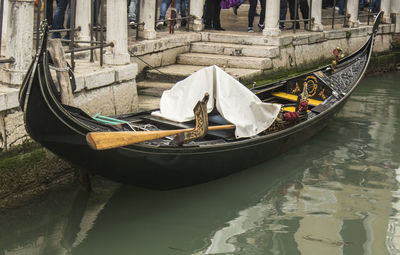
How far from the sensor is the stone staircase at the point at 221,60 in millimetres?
6883

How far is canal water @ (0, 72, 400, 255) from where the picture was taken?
12.9 feet

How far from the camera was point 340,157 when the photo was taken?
575cm

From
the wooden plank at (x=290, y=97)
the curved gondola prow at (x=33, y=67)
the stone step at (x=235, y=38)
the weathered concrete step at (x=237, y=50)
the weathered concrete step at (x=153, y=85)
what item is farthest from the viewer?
the stone step at (x=235, y=38)

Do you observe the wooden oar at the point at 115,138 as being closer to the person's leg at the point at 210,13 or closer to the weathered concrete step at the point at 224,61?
the weathered concrete step at the point at 224,61

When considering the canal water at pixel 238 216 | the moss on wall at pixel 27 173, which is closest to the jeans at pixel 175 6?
the canal water at pixel 238 216

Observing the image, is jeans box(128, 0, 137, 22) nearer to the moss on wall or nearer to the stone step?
the stone step

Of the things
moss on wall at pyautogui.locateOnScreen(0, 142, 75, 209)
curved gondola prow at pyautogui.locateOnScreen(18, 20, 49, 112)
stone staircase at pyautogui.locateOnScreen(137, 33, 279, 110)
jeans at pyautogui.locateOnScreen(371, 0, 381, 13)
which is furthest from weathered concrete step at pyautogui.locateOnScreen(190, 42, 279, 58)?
curved gondola prow at pyautogui.locateOnScreen(18, 20, 49, 112)

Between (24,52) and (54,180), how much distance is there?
83 cm

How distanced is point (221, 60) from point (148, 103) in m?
1.74

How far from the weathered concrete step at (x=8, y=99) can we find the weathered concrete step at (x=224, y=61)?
3.45 meters

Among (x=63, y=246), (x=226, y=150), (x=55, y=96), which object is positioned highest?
(x=55, y=96)

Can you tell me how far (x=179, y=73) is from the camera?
22.7 ft

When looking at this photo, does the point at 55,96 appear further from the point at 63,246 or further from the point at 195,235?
the point at 195,235

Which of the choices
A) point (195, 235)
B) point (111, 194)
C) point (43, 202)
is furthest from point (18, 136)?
point (195, 235)
